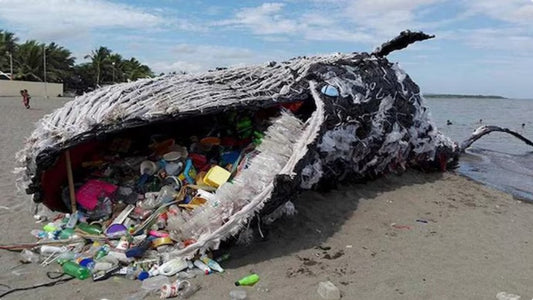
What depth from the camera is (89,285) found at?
3.95 metres

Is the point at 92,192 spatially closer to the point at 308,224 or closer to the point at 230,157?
the point at 230,157

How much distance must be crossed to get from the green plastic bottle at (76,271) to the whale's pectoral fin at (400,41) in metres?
6.19

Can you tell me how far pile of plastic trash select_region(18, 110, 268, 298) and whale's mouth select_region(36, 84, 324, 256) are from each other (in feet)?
0.05

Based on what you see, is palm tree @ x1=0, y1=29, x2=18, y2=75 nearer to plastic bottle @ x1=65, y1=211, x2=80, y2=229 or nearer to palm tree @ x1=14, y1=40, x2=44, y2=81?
palm tree @ x1=14, y1=40, x2=44, y2=81

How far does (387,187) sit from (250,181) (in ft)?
11.7

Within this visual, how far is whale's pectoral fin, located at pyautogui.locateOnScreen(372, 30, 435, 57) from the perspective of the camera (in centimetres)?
843

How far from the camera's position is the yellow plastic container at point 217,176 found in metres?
5.11

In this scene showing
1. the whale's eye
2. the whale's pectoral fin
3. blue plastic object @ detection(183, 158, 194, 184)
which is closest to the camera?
blue plastic object @ detection(183, 158, 194, 184)

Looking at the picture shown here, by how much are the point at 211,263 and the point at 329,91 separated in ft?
9.59

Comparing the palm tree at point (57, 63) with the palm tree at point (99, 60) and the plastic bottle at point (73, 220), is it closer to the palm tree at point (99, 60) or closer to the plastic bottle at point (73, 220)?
the palm tree at point (99, 60)

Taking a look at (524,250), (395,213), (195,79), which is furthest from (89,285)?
(524,250)

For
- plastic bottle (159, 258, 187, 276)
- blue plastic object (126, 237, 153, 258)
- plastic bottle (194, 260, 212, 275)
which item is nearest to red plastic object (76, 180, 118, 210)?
A: blue plastic object (126, 237, 153, 258)

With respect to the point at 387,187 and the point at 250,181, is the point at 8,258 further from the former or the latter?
the point at 387,187

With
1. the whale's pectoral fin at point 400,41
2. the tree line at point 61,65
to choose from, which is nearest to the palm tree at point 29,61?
the tree line at point 61,65
